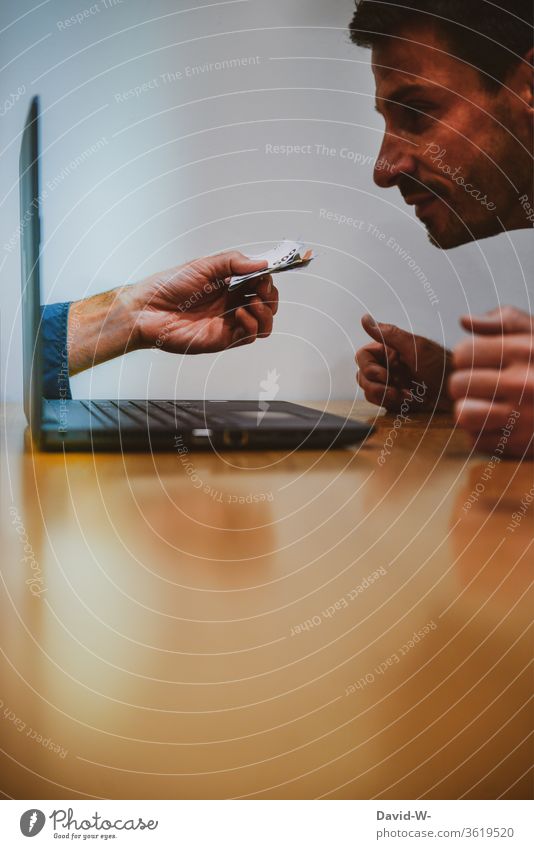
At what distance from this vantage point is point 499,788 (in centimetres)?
34

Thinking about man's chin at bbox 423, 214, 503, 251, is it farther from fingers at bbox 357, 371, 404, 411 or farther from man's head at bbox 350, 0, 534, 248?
fingers at bbox 357, 371, 404, 411

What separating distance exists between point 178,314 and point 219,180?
0.42ft

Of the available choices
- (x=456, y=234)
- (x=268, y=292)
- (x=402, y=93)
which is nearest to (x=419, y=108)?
(x=402, y=93)

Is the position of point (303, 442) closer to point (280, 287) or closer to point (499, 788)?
point (280, 287)

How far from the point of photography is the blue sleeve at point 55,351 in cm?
60

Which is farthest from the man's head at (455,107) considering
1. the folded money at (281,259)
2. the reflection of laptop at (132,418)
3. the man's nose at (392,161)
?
the reflection of laptop at (132,418)

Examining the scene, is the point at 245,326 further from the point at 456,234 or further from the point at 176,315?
the point at 456,234

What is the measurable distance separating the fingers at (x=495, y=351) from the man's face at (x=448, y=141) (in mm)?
116

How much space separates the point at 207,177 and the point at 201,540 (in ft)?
1.13

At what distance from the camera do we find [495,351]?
1.93ft

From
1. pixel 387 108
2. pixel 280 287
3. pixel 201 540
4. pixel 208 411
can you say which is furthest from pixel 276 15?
pixel 201 540

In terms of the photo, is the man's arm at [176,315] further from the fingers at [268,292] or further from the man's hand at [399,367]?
the man's hand at [399,367]

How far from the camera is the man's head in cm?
62

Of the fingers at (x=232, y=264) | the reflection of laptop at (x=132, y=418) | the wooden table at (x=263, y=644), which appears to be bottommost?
the wooden table at (x=263, y=644)
